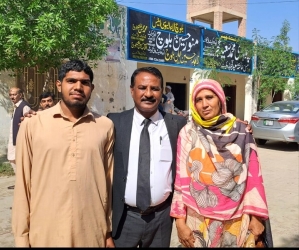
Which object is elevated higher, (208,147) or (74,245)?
(208,147)

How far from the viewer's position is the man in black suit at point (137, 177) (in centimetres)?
204

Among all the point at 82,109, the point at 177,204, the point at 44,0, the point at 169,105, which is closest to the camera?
the point at 82,109

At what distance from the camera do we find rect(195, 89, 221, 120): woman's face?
1971 mm

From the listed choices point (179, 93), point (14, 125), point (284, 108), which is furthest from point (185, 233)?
point (179, 93)

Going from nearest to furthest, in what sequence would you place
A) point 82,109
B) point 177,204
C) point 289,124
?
point 82,109 < point 177,204 < point 289,124

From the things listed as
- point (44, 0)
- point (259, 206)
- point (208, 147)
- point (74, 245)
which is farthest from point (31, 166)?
point (44, 0)

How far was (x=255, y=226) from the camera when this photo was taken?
1.94 metres

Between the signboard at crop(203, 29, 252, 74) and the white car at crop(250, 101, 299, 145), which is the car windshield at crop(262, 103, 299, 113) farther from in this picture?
the signboard at crop(203, 29, 252, 74)

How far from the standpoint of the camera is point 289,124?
8.70 meters

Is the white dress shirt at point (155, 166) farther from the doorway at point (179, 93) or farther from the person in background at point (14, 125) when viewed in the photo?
the doorway at point (179, 93)

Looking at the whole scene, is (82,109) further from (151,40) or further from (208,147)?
(151,40)

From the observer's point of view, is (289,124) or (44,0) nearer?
(44,0)

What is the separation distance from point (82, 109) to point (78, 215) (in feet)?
1.98

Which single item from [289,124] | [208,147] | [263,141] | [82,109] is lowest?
[263,141]
